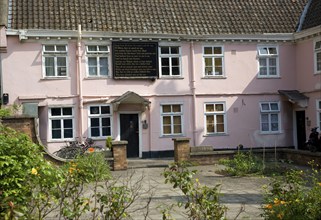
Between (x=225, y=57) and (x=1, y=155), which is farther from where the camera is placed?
(x=225, y=57)

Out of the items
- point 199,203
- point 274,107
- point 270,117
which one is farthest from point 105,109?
point 199,203

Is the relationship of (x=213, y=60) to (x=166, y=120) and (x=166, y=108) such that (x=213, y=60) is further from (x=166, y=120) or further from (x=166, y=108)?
(x=166, y=120)

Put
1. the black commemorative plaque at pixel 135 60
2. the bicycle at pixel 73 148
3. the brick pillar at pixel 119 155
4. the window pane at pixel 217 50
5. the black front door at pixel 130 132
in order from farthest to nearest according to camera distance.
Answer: the window pane at pixel 217 50
the black front door at pixel 130 132
the black commemorative plaque at pixel 135 60
the bicycle at pixel 73 148
the brick pillar at pixel 119 155

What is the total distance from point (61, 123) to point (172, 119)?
5.43 metres

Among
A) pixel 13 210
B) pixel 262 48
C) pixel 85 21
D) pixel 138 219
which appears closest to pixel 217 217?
pixel 13 210

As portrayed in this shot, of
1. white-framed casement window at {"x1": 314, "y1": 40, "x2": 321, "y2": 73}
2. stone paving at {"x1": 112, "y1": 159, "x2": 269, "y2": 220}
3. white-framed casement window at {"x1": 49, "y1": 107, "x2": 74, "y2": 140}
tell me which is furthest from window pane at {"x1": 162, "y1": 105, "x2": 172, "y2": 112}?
white-framed casement window at {"x1": 314, "y1": 40, "x2": 321, "y2": 73}

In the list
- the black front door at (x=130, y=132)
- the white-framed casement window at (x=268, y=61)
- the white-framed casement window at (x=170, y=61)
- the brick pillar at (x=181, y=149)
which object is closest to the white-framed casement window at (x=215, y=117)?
the white-framed casement window at (x=170, y=61)

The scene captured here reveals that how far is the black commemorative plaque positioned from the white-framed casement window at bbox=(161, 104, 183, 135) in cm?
178

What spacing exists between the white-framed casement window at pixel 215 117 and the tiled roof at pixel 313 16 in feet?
20.1

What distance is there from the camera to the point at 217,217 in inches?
194

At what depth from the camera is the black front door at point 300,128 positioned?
2188 centimetres

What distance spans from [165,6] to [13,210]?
744 inches

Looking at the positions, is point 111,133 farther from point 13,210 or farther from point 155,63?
point 13,210

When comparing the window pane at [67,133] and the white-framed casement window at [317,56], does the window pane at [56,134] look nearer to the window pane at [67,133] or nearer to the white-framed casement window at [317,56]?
the window pane at [67,133]
